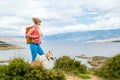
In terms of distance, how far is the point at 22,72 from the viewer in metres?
13.4

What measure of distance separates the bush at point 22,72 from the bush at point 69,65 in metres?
4.17

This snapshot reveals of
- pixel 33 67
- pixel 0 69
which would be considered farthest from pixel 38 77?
pixel 0 69

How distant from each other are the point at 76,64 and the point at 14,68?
5345 millimetres

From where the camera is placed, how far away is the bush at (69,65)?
17.7 m

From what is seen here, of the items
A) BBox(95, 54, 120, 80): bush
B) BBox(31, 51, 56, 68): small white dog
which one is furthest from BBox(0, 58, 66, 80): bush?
BBox(95, 54, 120, 80): bush

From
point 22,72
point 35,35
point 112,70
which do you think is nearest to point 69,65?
point 112,70

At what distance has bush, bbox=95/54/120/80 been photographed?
1689 centimetres

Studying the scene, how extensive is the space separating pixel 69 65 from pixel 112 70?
2202 mm

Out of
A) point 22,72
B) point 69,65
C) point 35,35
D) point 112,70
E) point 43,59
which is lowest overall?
point 112,70

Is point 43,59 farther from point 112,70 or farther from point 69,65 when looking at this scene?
point 112,70

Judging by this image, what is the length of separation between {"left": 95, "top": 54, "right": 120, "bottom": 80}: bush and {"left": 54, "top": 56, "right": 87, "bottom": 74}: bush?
0.96 metres

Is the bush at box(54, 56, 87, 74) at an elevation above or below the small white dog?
below

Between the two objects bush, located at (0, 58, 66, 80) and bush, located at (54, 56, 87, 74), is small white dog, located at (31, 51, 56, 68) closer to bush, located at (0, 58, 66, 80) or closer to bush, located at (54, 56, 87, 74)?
bush, located at (0, 58, 66, 80)

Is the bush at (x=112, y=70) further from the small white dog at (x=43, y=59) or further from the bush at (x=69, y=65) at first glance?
the small white dog at (x=43, y=59)
